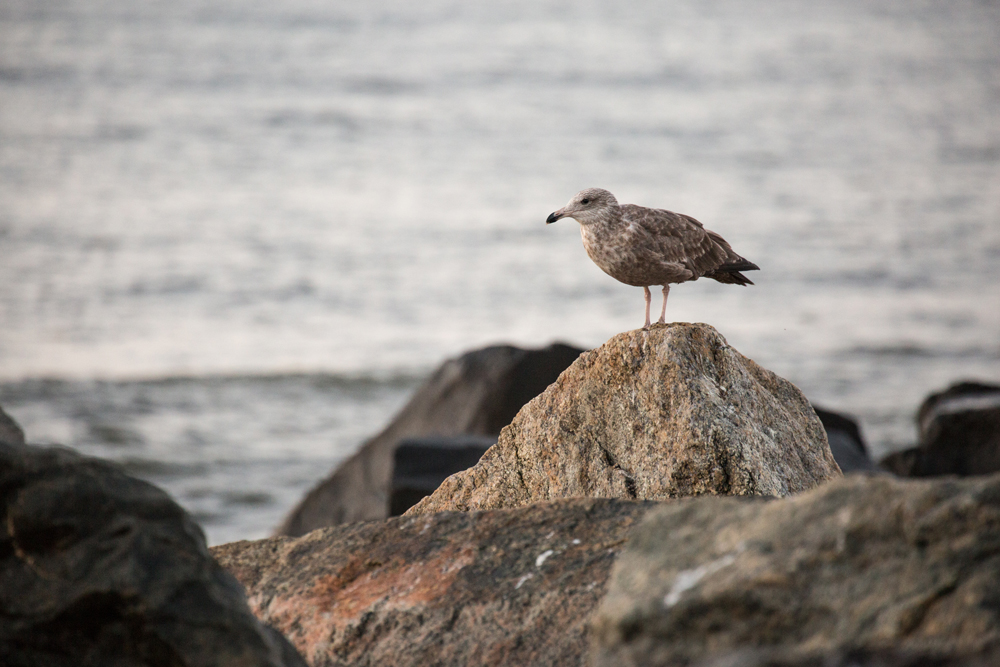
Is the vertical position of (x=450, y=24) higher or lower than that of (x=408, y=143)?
higher

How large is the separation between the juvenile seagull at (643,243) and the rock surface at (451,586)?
1382mm

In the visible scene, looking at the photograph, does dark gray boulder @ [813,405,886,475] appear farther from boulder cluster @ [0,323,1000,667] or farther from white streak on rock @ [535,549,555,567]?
white streak on rock @ [535,549,555,567]

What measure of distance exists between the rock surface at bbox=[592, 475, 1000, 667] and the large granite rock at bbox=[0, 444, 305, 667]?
1.07 m

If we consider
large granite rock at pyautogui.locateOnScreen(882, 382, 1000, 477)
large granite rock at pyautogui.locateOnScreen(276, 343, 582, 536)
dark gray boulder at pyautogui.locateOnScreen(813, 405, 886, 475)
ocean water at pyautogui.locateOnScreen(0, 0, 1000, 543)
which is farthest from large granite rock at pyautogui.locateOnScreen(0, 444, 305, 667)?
ocean water at pyautogui.locateOnScreen(0, 0, 1000, 543)

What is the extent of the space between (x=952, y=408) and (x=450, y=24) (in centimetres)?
4331

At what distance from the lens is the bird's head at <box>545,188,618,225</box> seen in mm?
5004

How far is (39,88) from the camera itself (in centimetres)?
3247

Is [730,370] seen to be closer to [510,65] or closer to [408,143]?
[408,143]

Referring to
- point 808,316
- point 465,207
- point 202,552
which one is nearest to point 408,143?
point 465,207

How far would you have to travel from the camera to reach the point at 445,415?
9.69 metres

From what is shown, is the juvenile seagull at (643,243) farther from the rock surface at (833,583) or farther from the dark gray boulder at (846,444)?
the dark gray boulder at (846,444)

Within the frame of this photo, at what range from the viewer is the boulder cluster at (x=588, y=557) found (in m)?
2.30

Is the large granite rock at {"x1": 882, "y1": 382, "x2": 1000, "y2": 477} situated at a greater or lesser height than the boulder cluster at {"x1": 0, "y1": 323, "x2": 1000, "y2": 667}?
lesser

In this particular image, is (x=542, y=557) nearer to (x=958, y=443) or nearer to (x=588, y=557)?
(x=588, y=557)
